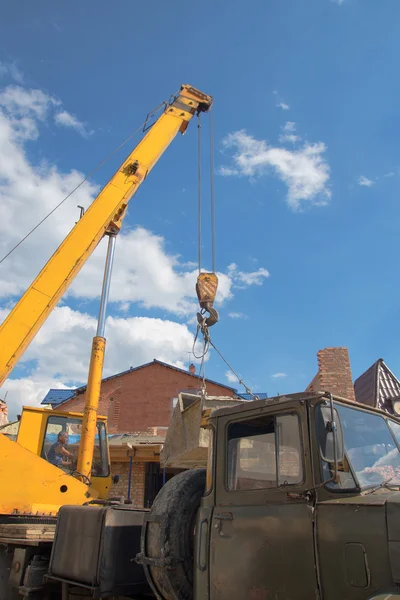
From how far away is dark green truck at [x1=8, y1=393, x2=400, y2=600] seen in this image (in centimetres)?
255

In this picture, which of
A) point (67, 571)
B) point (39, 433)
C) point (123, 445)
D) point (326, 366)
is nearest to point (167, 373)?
point (123, 445)

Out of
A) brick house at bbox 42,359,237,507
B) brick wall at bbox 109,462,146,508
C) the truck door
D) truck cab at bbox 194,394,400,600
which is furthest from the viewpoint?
brick house at bbox 42,359,237,507

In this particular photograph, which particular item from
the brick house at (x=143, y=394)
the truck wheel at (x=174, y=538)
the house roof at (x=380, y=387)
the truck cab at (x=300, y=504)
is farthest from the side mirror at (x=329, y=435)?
the brick house at (x=143, y=394)

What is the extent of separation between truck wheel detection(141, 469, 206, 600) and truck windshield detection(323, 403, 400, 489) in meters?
1.29

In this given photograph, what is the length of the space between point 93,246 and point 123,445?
760cm

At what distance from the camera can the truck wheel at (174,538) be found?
335cm

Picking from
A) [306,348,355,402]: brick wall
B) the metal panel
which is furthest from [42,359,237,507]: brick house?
the metal panel

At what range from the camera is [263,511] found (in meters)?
3.03

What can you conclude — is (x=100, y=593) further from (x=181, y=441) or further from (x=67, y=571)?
(x=181, y=441)

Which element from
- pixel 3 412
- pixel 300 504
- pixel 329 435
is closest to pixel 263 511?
pixel 300 504

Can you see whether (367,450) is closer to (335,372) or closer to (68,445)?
(68,445)

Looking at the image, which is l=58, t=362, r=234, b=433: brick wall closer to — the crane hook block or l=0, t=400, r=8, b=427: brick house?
l=0, t=400, r=8, b=427: brick house

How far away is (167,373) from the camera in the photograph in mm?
28078

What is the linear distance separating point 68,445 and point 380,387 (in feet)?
23.8
